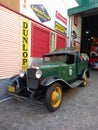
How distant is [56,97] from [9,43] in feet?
8.19

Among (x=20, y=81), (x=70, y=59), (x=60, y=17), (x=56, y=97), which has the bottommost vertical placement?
(x=56, y=97)

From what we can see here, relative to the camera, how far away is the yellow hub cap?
4324 millimetres

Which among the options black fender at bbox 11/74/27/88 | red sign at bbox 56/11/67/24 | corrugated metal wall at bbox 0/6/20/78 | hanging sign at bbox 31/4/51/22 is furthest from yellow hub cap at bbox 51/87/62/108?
red sign at bbox 56/11/67/24

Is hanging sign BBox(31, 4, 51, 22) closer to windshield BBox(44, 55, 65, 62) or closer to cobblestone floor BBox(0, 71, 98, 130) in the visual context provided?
windshield BBox(44, 55, 65, 62)

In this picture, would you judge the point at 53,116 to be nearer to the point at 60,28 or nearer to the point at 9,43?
the point at 9,43

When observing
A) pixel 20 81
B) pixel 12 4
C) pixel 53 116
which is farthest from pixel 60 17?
pixel 53 116

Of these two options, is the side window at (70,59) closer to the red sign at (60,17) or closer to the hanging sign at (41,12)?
the hanging sign at (41,12)

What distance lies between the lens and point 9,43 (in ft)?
17.9

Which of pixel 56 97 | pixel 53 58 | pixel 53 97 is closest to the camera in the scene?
pixel 53 97

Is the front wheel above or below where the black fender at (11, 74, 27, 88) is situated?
below

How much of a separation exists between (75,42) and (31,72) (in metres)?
8.44

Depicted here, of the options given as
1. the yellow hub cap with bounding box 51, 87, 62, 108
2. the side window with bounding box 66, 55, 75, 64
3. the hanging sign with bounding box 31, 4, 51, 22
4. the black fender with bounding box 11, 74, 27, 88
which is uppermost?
the hanging sign with bounding box 31, 4, 51, 22

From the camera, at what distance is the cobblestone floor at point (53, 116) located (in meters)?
3.44

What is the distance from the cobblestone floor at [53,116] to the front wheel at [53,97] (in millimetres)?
152
